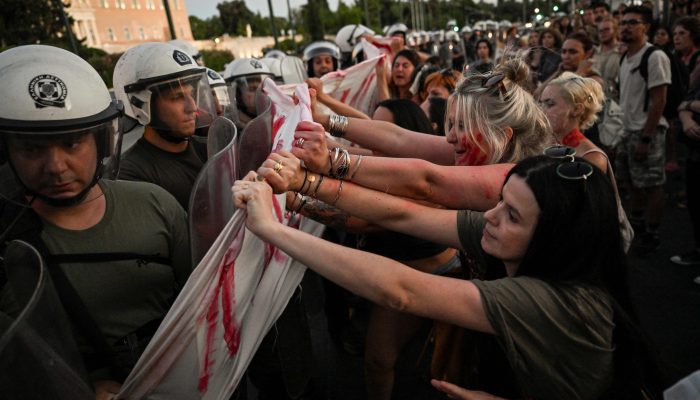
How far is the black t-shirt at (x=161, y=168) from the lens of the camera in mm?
2668

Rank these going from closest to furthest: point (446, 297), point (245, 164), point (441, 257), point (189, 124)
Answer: point (446, 297) → point (245, 164) → point (189, 124) → point (441, 257)

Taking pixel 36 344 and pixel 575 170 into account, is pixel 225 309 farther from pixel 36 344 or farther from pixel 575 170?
pixel 575 170

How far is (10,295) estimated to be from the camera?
49.4 inches

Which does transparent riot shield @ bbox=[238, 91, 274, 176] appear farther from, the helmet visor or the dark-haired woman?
the dark-haired woman

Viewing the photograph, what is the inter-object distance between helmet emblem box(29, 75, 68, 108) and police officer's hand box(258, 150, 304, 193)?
70 cm

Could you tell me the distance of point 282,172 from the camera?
1889mm

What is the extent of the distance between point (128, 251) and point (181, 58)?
1.44m

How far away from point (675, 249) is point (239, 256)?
4.85m

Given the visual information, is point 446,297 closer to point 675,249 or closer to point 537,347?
point 537,347

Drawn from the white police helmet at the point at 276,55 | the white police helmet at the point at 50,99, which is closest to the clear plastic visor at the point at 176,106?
the white police helmet at the point at 50,99

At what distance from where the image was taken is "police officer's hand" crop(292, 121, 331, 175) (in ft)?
7.06

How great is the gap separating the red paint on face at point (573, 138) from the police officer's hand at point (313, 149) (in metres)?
1.94

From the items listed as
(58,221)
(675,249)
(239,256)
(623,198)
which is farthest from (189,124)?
(623,198)

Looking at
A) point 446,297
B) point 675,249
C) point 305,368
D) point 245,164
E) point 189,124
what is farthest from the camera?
point 675,249
